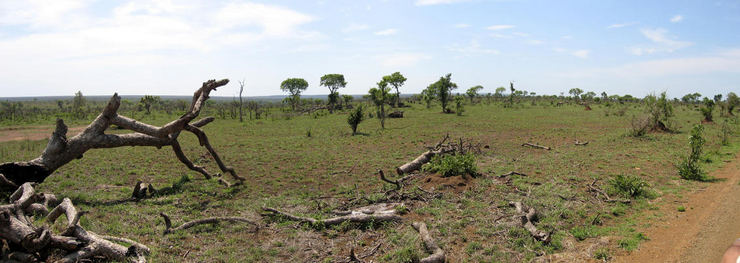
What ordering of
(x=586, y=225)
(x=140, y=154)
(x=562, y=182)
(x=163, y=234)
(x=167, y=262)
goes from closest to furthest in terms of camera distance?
(x=167, y=262)
(x=163, y=234)
(x=586, y=225)
(x=562, y=182)
(x=140, y=154)

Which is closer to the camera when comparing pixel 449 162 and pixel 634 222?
pixel 634 222

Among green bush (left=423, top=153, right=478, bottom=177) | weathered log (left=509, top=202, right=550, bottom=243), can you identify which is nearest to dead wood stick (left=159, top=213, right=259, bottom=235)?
weathered log (left=509, top=202, right=550, bottom=243)

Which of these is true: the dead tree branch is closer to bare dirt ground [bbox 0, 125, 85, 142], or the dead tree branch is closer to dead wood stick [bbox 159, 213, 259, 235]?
dead wood stick [bbox 159, 213, 259, 235]

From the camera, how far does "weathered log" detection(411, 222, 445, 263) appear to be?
5.51m

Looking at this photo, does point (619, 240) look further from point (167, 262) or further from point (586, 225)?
point (167, 262)

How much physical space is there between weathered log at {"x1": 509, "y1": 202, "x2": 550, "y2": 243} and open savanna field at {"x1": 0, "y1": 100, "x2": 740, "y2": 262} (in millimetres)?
108

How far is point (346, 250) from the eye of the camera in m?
6.10

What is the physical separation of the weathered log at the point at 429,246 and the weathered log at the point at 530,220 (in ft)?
6.25

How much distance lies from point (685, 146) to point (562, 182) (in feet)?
34.2

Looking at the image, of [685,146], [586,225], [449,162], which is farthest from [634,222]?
[685,146]

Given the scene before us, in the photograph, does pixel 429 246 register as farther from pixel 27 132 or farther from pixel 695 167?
pixel 27 132

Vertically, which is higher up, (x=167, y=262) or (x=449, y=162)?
(x=449, y=162)

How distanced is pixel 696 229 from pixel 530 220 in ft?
10.00

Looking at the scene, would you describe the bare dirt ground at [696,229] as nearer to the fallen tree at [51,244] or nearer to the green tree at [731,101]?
the fallen tree at [51,244]
